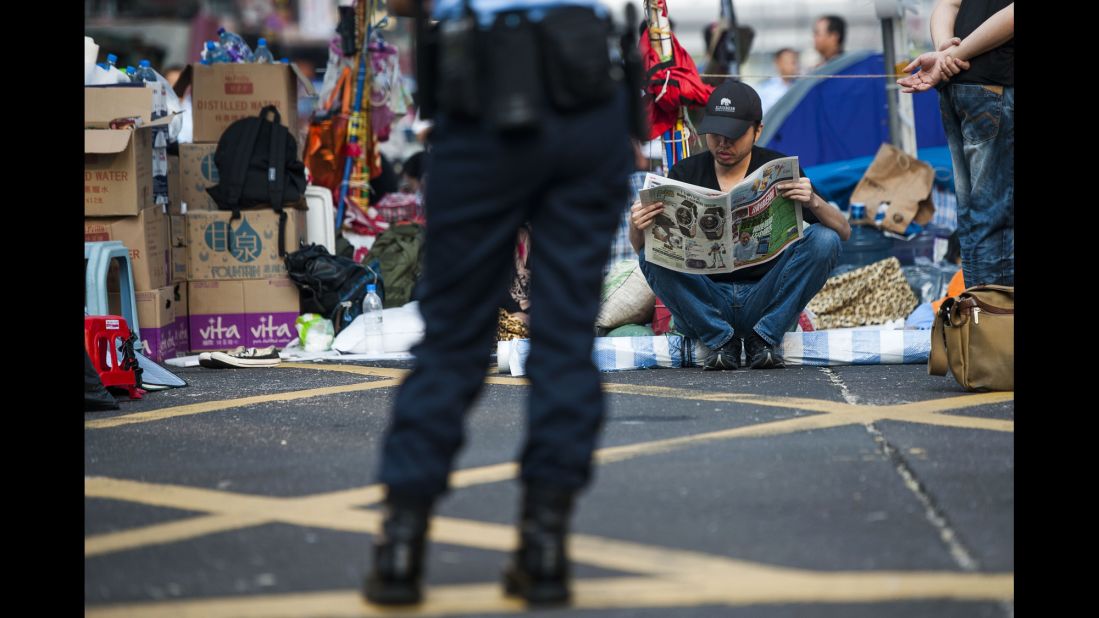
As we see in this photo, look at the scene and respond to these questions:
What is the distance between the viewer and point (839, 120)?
11719 mm

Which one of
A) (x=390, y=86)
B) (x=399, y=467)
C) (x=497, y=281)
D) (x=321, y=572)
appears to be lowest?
(x=321, y=572)

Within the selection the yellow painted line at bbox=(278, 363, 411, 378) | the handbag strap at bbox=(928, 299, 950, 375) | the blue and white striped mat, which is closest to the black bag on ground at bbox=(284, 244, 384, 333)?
the yellow painted line at bbox=(278, 363, 411, 378)

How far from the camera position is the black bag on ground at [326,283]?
834cm

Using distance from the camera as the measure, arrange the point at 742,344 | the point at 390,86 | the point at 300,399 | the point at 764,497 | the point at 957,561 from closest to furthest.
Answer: the point at 957,561 → the point at 764,497 → the point at 300,399 → the point at 742,344 → the point at 390,86

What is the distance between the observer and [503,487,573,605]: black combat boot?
2936 mm

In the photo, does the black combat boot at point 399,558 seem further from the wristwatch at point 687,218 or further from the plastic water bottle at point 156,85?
the plastic water bottle at point 156,85

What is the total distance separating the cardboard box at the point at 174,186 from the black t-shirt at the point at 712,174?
11.1 feet

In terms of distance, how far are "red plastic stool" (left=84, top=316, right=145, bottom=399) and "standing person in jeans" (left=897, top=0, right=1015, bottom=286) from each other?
11.5 feet

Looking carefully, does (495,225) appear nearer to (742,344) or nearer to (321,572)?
→ (321,572)

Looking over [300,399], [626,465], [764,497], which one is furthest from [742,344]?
[764,497]

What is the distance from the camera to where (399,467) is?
9.61ft

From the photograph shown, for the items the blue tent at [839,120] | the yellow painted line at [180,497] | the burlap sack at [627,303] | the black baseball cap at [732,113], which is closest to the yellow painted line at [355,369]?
the burlap sack at [627,303]

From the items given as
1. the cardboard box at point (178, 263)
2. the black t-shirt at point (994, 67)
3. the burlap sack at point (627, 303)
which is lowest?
the burlap sack at point (627, 303)
